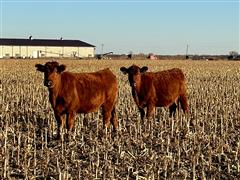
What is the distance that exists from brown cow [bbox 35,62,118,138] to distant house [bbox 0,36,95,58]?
9830cm

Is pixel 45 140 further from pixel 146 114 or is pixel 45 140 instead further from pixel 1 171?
pixel 146 114

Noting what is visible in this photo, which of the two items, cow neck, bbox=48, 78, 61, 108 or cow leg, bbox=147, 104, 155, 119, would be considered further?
cow leg, bbox=147, 104, 155, 119

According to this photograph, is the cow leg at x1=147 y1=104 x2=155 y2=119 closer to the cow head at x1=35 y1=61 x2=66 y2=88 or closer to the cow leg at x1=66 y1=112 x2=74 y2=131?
the cow leg at x1=66 y1=112 x2=74 y2=131

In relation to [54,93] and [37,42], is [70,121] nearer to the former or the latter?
[54,93]

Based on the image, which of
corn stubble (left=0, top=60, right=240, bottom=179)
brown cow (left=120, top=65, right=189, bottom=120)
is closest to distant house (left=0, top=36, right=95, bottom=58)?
brown cow (left=120, top=65, right=189, bottom=120)

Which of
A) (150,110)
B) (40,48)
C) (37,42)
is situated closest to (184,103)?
(150,110)

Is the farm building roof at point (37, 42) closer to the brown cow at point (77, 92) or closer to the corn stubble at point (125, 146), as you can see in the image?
the corn stubble at point (125, 146)

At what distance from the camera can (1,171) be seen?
25.2ft

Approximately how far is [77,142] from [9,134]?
74.6 inches

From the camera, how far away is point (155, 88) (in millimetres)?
13031

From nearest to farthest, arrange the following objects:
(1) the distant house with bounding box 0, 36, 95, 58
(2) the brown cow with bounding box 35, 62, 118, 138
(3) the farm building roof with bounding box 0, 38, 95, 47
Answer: (2) the brown cow with bounding box 35, 62, 118, 138 → (1) the distant house with bounding box 0, 36, 95, 58 → (3) the farm building roof with bounding box 0, 38, 95, 47

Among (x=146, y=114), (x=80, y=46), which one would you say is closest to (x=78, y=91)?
(x=146, y=114)

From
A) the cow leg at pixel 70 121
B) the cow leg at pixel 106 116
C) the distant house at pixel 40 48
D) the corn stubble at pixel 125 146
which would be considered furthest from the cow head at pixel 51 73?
the distant house at pixel 40 48

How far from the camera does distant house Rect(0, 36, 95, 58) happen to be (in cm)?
11056
